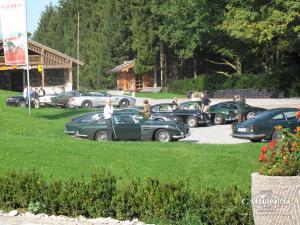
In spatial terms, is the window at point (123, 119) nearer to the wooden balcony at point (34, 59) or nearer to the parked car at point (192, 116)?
the parked car at point (192, 116)

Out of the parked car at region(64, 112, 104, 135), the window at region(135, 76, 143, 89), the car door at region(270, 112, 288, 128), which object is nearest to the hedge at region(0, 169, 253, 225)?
the car door at region(270, 112, 288, 128)

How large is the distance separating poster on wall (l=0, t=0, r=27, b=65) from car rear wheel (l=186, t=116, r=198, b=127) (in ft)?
30.3

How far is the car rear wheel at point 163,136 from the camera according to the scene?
2481 centimetres

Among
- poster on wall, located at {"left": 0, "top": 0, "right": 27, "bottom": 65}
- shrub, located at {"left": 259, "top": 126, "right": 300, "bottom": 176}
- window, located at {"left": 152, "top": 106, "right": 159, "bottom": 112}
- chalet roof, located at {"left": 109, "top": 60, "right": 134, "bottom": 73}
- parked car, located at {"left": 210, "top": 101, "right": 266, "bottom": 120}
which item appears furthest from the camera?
chalet roof, located at {"left": 109, "top": 60, "right": 134, "bottom": 73}

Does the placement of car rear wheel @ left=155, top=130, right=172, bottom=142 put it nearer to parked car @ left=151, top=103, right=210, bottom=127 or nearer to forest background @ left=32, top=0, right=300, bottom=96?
parked car @ left=151, top=103, right=210, bottom=127

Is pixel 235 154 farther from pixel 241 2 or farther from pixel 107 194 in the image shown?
pixel 241 2

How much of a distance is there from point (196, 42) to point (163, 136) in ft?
116

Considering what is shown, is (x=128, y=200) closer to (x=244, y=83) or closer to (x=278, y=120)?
(x=278, y=120)

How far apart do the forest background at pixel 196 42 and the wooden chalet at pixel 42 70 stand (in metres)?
8.35

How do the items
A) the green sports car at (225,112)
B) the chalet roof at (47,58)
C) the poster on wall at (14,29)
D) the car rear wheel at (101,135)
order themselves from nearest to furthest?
the car rear wheel at (101,135)
the poster on wall at (14,29)
the green sports car at (225,112)
the chalet roof at (47,58)

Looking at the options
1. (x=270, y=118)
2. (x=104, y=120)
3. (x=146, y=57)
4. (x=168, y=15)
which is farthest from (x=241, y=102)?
(x=146, y=57)

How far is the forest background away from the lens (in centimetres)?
3819

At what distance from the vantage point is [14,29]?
31750 millimetres

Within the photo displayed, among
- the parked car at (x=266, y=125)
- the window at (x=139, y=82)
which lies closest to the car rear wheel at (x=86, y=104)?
the parked car at (x=266, y=125)
